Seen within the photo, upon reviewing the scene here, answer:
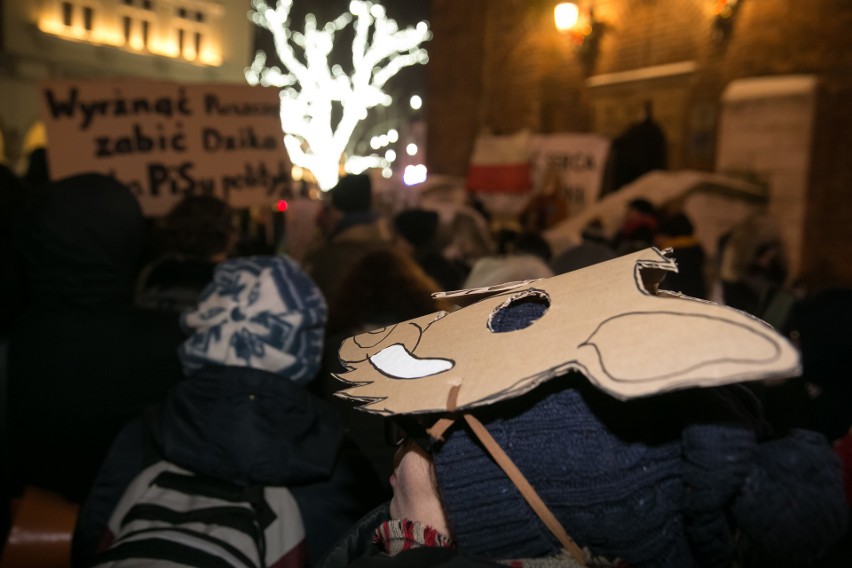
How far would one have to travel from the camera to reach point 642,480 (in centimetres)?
105

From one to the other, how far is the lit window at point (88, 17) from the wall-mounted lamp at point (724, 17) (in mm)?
18738

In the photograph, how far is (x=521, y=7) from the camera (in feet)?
44.0

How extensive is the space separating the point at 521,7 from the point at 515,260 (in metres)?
11.2

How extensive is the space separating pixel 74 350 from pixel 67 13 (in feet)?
72.3

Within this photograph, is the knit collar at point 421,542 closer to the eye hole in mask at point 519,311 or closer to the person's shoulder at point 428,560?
the person's shoulder at point 428,560

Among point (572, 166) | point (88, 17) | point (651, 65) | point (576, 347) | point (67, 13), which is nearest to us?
point (576, 347)

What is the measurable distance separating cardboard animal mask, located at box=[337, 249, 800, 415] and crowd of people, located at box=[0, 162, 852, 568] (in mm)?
59

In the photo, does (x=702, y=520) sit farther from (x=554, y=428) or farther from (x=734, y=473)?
(x=554, y=428)

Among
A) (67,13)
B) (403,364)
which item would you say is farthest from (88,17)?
(403,364)

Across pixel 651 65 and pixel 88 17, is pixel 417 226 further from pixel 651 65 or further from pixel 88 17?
pixel 88 17

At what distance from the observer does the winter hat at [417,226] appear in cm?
510

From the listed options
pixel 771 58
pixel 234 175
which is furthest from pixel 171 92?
pixel 771 58

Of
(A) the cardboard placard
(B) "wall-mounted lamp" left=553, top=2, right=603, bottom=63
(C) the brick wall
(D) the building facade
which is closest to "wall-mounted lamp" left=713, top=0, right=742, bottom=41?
(C) the brick wall

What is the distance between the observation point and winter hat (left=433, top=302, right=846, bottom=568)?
972 millimetres
